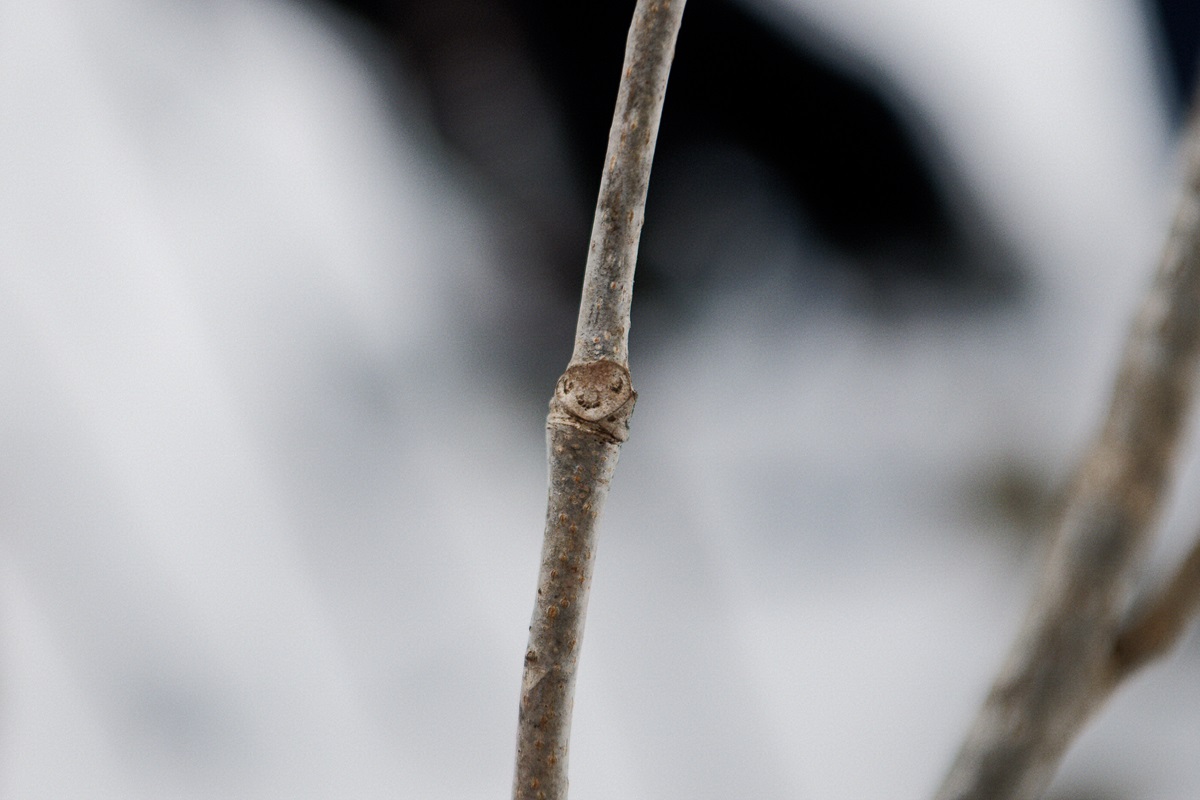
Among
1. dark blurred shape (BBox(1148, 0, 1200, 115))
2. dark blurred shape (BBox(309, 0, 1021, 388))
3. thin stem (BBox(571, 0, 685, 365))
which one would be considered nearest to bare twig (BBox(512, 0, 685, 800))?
thin stem (BBox(571, 0, 685, 365))

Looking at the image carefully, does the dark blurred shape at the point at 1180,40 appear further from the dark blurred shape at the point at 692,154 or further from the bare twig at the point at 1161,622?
the bare twig at the point at 1161,622

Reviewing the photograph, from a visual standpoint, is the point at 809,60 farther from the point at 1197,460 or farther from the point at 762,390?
the point at 1197,460

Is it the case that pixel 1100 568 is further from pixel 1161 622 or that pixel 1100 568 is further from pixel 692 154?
→ pixel 692 154

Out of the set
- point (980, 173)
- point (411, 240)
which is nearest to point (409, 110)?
point (411, 240)

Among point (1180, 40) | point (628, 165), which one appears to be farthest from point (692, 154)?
point (628, 165)

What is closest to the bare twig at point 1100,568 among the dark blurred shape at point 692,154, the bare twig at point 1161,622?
the bare twig at point 1161,622

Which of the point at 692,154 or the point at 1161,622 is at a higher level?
the point at 692,154
